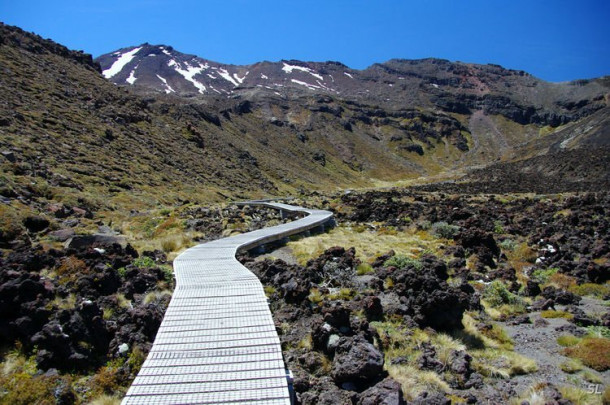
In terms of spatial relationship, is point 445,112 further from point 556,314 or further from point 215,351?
point 215,351

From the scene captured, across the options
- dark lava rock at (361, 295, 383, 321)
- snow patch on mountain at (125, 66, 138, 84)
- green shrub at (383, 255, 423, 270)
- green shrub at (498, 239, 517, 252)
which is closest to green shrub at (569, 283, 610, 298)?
green shrub at (383, 255, 423, 270)

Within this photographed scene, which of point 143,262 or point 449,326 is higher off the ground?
point 143,262

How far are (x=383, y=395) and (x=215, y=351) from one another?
2864mm

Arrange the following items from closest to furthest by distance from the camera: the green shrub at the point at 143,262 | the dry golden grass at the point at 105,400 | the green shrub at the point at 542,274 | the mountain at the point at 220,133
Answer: the dry golden grass at the point at 105,400 → the green shrub at the point at 143,262 → the green shrub at the point at 542,274 → the mountain at the point at 220,133

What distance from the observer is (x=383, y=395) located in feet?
18.5

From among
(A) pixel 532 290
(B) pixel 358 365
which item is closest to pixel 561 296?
(A) pixel 532 290

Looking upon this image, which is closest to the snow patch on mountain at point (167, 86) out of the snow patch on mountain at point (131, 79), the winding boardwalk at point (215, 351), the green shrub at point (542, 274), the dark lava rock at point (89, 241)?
the snow patch on mountain at point (131, 79)

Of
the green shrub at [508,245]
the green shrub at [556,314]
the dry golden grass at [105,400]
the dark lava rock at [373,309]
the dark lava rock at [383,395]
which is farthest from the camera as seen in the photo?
the green shrub at [508,245]

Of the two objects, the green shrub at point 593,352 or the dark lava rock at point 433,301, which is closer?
the green shrub at point 593,352

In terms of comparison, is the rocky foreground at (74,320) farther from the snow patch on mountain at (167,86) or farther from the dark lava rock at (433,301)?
the snow patch on mountain at (167,86)

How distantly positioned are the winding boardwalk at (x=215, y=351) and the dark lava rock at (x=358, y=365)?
1.19 m

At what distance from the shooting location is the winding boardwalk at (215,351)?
532 cm

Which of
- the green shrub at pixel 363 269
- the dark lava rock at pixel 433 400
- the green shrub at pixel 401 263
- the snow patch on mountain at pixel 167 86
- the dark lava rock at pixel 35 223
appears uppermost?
the snow patch on mountain at pixel 167 86

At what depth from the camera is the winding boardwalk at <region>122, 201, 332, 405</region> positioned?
532cm
